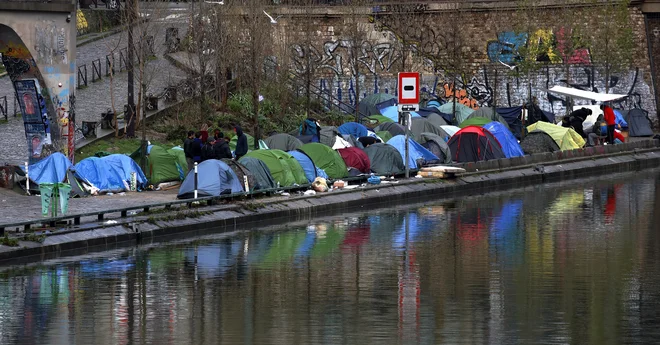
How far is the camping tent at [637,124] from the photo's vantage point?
6138 cm

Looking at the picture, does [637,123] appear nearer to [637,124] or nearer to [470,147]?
[637,124]

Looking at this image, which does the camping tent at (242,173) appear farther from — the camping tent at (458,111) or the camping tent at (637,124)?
the camping tent at (637,124)

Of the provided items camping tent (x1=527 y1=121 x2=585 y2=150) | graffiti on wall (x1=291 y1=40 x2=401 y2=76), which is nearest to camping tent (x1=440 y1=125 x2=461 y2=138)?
camping tent (x1=527 y1=121 x2=585 y2=150)

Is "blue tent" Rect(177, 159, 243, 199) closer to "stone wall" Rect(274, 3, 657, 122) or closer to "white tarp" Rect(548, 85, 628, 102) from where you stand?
"white tarp" Rect(548, 85, 628, 102)

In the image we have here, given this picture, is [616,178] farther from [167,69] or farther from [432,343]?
[432,343]

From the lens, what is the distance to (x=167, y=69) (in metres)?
58.9

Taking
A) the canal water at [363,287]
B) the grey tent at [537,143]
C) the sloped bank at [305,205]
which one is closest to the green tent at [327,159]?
the sloped bank at [305,205]

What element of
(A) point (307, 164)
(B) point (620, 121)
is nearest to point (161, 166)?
(A) point (307, 164)

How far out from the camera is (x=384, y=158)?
40031mm

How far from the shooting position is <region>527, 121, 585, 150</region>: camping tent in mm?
49156

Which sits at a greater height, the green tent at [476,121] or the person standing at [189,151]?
the person standing at [189,151]

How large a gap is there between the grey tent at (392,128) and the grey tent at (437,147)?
10.9ft

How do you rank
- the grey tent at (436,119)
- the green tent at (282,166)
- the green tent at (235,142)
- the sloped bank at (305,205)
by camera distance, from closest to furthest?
the sloped bank at (305,205) < the green tent at (282,166) < the green tent at (235,142) < the grey tent at (436,119)

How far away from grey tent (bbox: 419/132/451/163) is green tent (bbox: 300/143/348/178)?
6.46m
